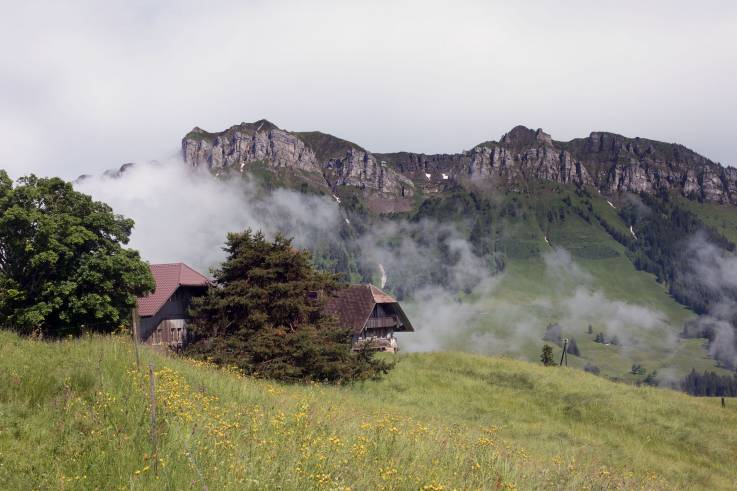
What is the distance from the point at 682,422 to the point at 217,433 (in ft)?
94.4

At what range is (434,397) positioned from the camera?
31.1m

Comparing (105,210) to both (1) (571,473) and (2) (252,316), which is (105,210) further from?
(1) (571,473)

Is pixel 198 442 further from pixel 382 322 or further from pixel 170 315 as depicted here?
pixel 382 322

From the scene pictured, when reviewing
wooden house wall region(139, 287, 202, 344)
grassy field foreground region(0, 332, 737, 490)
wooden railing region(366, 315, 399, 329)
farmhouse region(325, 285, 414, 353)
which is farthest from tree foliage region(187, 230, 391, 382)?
wooden railing region(366, 315, 399, 329)

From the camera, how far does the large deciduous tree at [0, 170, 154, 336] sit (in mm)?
25984

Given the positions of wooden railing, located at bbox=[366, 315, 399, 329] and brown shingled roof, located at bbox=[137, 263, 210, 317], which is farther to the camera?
wooden railing, located at bbox=[366, 315, 399, 329]

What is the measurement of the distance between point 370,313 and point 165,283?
891 inches

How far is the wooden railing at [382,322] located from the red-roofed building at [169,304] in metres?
20.7

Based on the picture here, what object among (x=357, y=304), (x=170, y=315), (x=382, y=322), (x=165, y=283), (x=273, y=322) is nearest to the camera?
(x=273, y=322)

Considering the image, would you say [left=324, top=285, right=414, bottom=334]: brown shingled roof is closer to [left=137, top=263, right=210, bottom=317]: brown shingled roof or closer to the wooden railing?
the wooden railing

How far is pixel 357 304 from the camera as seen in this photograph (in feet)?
194

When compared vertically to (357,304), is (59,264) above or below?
above

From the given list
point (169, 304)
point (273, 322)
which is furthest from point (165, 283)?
point (273, 322)

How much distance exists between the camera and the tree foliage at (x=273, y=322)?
29.6 metres
